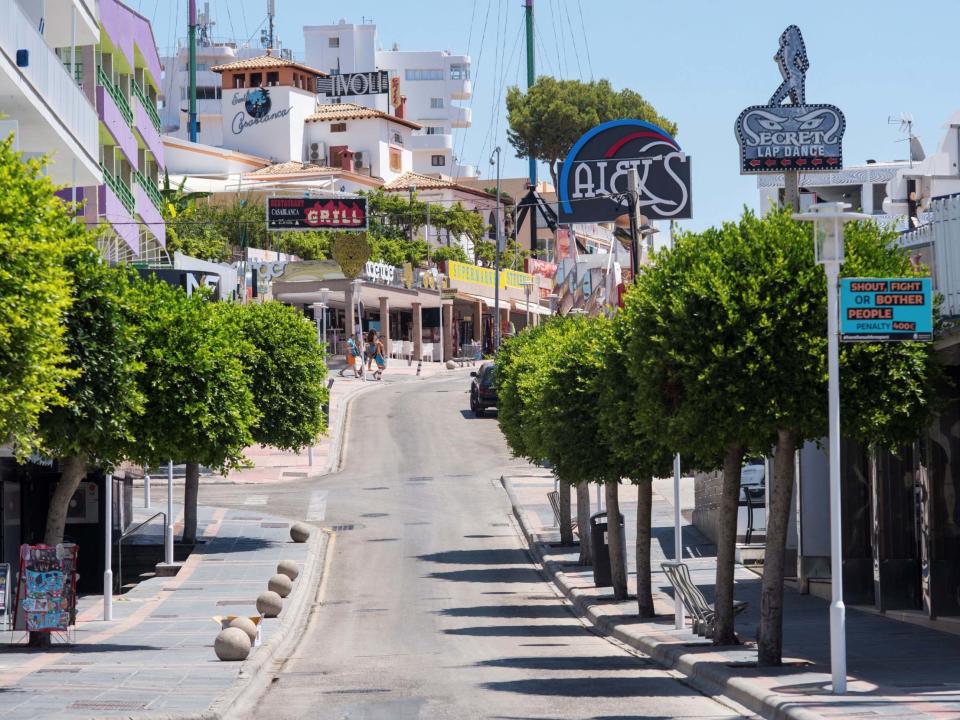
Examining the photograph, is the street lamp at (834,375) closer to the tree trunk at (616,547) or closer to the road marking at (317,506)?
the tree trunk at (616,547)

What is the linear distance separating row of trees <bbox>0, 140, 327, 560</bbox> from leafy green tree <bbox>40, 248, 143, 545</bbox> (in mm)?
18

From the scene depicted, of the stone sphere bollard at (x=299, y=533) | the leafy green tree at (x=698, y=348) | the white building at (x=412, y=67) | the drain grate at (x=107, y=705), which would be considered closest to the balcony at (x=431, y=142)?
the white building at (x=412, y=67)

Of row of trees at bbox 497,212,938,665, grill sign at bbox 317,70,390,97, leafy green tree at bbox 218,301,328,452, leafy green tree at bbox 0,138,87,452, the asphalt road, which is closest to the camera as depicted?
leafy green tree at bbox 0,138,87,452

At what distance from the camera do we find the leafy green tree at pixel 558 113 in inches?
4569

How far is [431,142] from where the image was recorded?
552 feet

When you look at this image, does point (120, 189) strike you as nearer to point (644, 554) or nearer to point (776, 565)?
point (644, 554)

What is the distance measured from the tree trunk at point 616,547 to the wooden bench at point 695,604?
471 centimetres

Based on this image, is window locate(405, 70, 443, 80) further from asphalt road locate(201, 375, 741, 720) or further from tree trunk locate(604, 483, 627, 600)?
tree trunk locate(604, 483, 627, 600)

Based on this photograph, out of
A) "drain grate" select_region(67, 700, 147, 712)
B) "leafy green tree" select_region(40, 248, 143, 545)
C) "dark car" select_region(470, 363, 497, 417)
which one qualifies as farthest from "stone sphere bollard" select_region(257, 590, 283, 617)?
"dark car" select_region(470, 363, 497, 417)

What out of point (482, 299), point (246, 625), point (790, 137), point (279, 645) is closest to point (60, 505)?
point (246, 625)

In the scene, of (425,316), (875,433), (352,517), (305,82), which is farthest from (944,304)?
(305,82)

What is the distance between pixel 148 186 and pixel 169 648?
3571 centimetres

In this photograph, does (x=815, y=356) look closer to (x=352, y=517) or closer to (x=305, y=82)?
(x=352, y=517)

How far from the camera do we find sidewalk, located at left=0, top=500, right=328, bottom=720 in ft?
52.7
